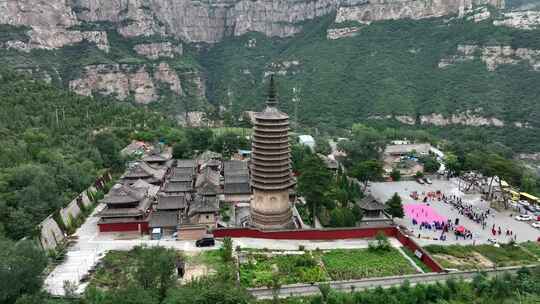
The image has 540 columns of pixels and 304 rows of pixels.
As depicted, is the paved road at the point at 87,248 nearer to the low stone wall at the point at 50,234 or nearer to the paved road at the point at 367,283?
the low stone wall at the point at 50,234

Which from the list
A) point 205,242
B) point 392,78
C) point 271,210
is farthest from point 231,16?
point 205,242

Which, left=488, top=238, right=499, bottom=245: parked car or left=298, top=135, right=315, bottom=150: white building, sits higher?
left=298, top=135, right=315, bottom=150: white building

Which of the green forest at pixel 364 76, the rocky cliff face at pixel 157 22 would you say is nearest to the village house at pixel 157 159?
the green forest at pixel 364 76

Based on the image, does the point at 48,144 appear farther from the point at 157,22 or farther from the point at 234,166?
the point at 157,22

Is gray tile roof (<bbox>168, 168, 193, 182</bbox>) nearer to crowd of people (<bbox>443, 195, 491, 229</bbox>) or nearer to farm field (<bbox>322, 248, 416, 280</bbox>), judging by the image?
farm field (<bbox>322, 248, 416, 280</bbox>)

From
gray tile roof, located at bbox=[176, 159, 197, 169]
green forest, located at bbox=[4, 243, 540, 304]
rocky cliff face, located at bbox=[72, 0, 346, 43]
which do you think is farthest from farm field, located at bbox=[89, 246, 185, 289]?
rocky cliff face, located at bbox=[72, 0, 346, 43]

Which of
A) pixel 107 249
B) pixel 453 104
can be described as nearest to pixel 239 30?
pixel 453 104

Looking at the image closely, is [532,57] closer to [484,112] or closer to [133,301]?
[484,112]
